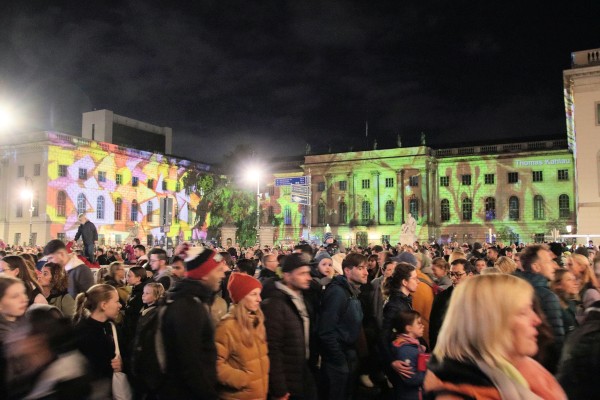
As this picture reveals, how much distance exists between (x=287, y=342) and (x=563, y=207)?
64328 millimetres

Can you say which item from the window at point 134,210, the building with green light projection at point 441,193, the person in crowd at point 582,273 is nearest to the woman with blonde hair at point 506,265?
the person in crowd at point 582,273

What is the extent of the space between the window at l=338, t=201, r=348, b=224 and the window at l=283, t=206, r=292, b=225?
756cm

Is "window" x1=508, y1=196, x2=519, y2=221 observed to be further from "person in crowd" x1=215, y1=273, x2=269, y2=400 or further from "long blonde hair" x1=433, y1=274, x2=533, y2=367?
"long blonde hair" x1=433, y1=274, x2=533, y2=367

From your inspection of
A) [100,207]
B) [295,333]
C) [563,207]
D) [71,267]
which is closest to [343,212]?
[563,207]

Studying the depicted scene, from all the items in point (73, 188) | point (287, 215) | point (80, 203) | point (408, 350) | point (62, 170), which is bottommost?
point (408, 350)

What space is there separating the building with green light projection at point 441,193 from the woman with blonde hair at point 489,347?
56548 millimetres

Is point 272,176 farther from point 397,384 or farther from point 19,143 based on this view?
point 397,384

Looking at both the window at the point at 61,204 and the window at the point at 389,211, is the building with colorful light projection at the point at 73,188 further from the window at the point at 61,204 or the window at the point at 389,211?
the window at the point at 389,211

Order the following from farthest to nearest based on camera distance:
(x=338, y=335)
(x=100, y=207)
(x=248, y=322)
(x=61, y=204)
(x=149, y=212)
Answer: (x=149, y=212) < (x=100, y=207) < (x=61, y=204) < (x=338, y=335) < (x=248, y=322)

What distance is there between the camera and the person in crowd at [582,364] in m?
3.02

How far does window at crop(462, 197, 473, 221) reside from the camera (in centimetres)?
6725

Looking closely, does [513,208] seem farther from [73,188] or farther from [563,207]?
[73,188]

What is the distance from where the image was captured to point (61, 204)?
58.7 metres

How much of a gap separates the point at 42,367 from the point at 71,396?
232 millimetres
